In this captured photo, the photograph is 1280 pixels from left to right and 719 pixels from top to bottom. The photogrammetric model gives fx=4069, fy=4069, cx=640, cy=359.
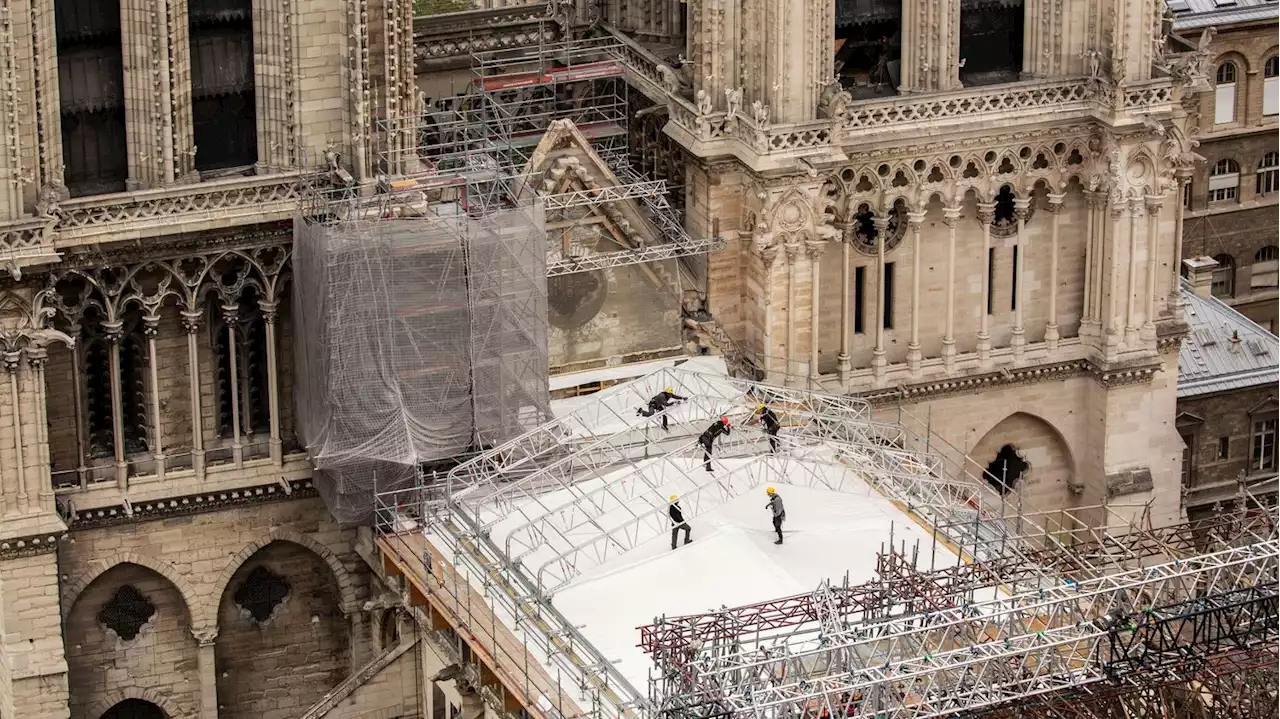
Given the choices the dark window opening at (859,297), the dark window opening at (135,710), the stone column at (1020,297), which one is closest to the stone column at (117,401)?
the dark window opening at (135,710)

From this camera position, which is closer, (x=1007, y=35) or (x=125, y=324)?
(x=125, y=324)

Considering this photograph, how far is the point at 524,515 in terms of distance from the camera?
107 metres

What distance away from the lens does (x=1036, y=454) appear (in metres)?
122

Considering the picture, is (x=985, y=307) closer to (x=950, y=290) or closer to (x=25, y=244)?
(x=950, y=290)

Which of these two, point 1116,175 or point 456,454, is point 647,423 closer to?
point 456,454

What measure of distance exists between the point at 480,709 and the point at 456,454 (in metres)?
7.91

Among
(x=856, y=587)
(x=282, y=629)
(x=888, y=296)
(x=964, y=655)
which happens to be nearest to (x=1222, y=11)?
(x=888, y=296)

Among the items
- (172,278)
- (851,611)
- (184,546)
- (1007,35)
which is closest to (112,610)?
(184,546)

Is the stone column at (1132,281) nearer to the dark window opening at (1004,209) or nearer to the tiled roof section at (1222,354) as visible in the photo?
the dark window opening at (1004,209)

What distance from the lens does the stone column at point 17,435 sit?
104312mm

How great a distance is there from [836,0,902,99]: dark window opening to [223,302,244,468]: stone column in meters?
19.9

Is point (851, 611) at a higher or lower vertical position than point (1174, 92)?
lower

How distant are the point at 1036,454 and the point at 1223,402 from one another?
14.6 m

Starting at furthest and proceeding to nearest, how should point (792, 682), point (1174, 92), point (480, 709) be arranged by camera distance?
point (1174, 92) → point (480, 709) → point (792, 682)
